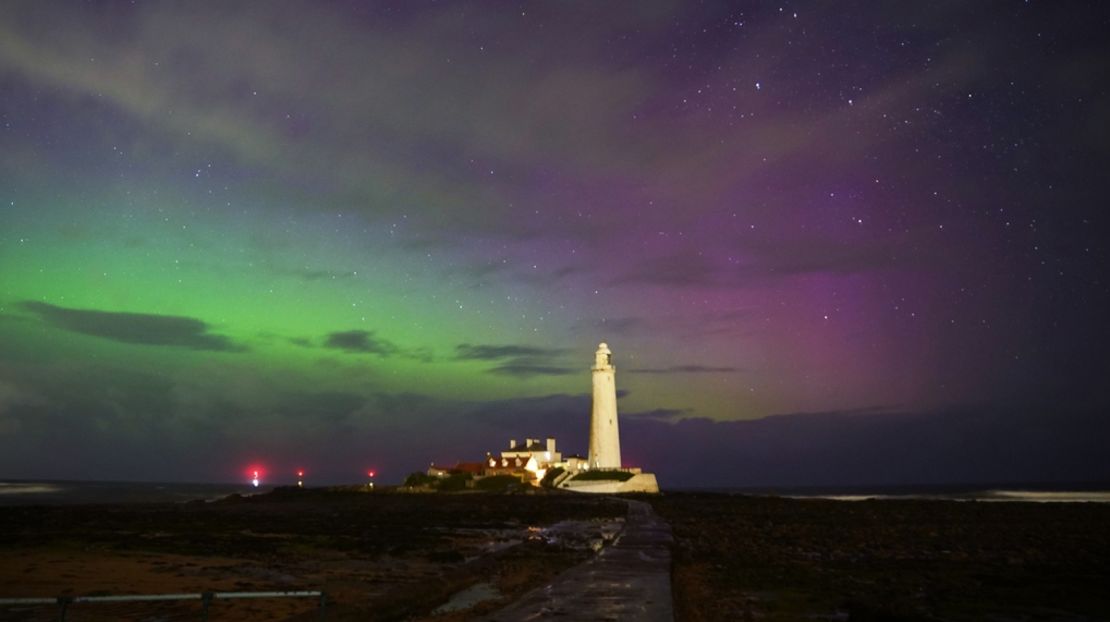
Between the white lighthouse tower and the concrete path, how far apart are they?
59647 millimetres

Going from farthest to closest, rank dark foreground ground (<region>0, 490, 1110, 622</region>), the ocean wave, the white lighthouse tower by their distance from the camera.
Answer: the ocean wave
the white lighthouse tower
dark foreground ground (<region>0, 490, 1110, 622</region>)

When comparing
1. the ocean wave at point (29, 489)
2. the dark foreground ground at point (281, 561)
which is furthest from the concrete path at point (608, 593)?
the ocean wave at point (29, 489)

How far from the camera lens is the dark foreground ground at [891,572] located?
1516 centimetres

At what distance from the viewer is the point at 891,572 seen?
20.8 m

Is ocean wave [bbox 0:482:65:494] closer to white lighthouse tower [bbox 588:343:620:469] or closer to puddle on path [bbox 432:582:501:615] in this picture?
white lighthouse tower [bbox 588:343:620:469]

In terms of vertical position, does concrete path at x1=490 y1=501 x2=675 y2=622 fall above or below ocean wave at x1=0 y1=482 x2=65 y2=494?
above

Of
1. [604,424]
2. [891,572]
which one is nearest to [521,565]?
[891,572]

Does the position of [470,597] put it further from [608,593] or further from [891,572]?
[891,572]

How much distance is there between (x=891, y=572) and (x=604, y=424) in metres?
59.6

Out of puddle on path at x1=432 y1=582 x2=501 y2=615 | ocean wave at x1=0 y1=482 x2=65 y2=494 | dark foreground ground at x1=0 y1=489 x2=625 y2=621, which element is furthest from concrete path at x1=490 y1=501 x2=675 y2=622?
ocean wave at x1=0 y1=482 x2=65 y2=494

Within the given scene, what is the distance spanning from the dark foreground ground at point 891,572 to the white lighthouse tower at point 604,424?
1663 inches

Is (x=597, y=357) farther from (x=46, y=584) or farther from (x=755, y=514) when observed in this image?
(x=46, y=584)

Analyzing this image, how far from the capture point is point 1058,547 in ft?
89.7

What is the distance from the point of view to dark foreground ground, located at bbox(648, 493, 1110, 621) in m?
15.2
